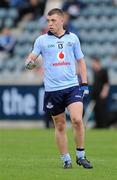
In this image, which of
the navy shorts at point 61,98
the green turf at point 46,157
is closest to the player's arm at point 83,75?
the navy shorts at point 61,98

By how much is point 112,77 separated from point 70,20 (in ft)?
12.6

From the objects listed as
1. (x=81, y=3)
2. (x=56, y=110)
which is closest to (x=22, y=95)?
(x=81, y=3)

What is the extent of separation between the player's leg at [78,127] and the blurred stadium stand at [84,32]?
1372 cm

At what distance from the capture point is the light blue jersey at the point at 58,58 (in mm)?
11844

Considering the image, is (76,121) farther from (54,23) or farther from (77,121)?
(54,23)

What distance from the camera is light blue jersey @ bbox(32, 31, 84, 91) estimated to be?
38.9 ft

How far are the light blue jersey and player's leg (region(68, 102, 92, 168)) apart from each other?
1.14 feet

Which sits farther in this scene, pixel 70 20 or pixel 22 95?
pixel 70 20

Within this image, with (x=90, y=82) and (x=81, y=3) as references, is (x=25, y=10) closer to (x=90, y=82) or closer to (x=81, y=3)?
(x=81, y=3)

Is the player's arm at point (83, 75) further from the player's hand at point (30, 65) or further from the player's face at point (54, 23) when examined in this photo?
the player's hand at point (30, 65)

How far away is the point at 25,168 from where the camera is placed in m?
11.9

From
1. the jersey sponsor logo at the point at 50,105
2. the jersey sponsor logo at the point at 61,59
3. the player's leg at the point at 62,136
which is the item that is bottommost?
the player's leg at the point at 62,136

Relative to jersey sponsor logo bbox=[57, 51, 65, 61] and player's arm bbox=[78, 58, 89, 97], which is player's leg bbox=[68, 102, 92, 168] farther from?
jersey sponsor logo bbox=[57, 51, 65, 61]

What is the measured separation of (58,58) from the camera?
11.9 metres
